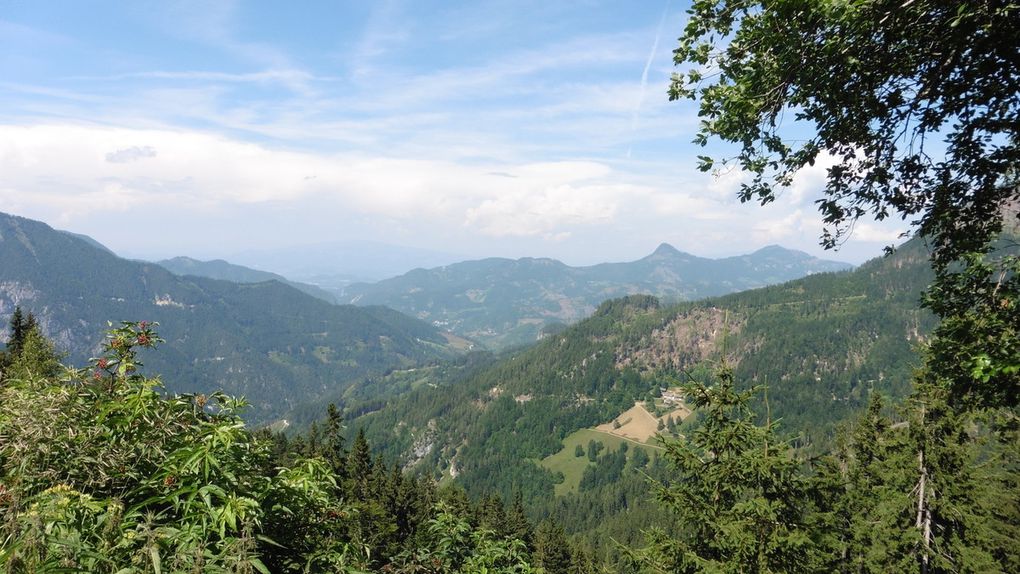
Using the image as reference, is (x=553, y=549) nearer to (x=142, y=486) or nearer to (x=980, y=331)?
(x=980, y=331)

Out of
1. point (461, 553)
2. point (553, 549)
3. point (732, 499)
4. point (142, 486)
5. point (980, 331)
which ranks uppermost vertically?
point (980, 331)

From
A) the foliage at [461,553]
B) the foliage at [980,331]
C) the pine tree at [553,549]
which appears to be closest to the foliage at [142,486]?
the foliage at [461,553]

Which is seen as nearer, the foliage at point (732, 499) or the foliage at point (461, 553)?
the foliage at point (461, 553)

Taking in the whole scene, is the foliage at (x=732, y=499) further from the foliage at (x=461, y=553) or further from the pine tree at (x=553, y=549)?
the pine tree at (x=553, y=549)

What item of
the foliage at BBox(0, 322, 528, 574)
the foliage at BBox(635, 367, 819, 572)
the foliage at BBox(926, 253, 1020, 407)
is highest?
the foliage at BBox(926, 253, 1020, 407)

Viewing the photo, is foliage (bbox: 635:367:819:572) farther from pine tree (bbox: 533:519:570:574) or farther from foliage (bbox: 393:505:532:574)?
pine tree (bbox: 533:519:570:574)

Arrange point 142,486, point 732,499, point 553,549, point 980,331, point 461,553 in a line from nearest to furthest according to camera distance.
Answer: point 142,486 → point 980,331 → point 461,553 → point 732,499 → point 553,549

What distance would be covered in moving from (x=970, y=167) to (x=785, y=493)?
24.9 ft

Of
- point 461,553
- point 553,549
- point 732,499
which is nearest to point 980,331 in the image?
point 732,499

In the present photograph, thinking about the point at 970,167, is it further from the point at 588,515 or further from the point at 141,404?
the point at 588,515

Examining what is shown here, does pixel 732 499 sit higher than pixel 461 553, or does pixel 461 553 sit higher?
pixel 461 553

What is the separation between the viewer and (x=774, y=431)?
11320 millimetres

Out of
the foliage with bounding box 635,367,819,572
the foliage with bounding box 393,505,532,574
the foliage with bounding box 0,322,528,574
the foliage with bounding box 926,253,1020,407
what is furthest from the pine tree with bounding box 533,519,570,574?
the foliage with bounding box 0,322,528,574

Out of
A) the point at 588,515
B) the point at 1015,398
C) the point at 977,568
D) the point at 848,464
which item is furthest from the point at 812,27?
the point at 588,515
